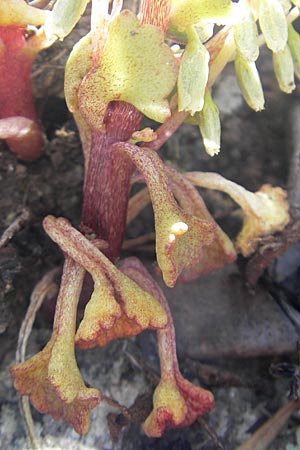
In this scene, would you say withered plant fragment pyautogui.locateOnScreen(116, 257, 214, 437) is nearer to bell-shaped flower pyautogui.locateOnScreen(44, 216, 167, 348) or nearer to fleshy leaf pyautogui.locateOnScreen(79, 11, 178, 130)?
bell-shaped flower pyautogui.locateOnScreen(44, 216, 167, 348)

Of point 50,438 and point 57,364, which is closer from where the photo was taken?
point 57,364

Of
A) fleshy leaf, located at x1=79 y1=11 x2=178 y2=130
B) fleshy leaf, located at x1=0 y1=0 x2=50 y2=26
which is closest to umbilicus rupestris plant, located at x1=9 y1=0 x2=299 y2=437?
fleshy leaf, located at x1=79 y1=11 x2=178 y2=130

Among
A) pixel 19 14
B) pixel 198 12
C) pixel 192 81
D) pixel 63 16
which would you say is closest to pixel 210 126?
pixel 192 81

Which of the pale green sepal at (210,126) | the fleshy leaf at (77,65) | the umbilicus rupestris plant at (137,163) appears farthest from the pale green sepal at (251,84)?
the fleshy leaf at (77,65)

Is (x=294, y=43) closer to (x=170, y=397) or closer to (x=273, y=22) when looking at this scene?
(x=273, y=22)

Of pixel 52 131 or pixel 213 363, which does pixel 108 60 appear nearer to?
pixel 52 131

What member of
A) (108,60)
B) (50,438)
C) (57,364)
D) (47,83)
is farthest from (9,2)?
(50,438)
